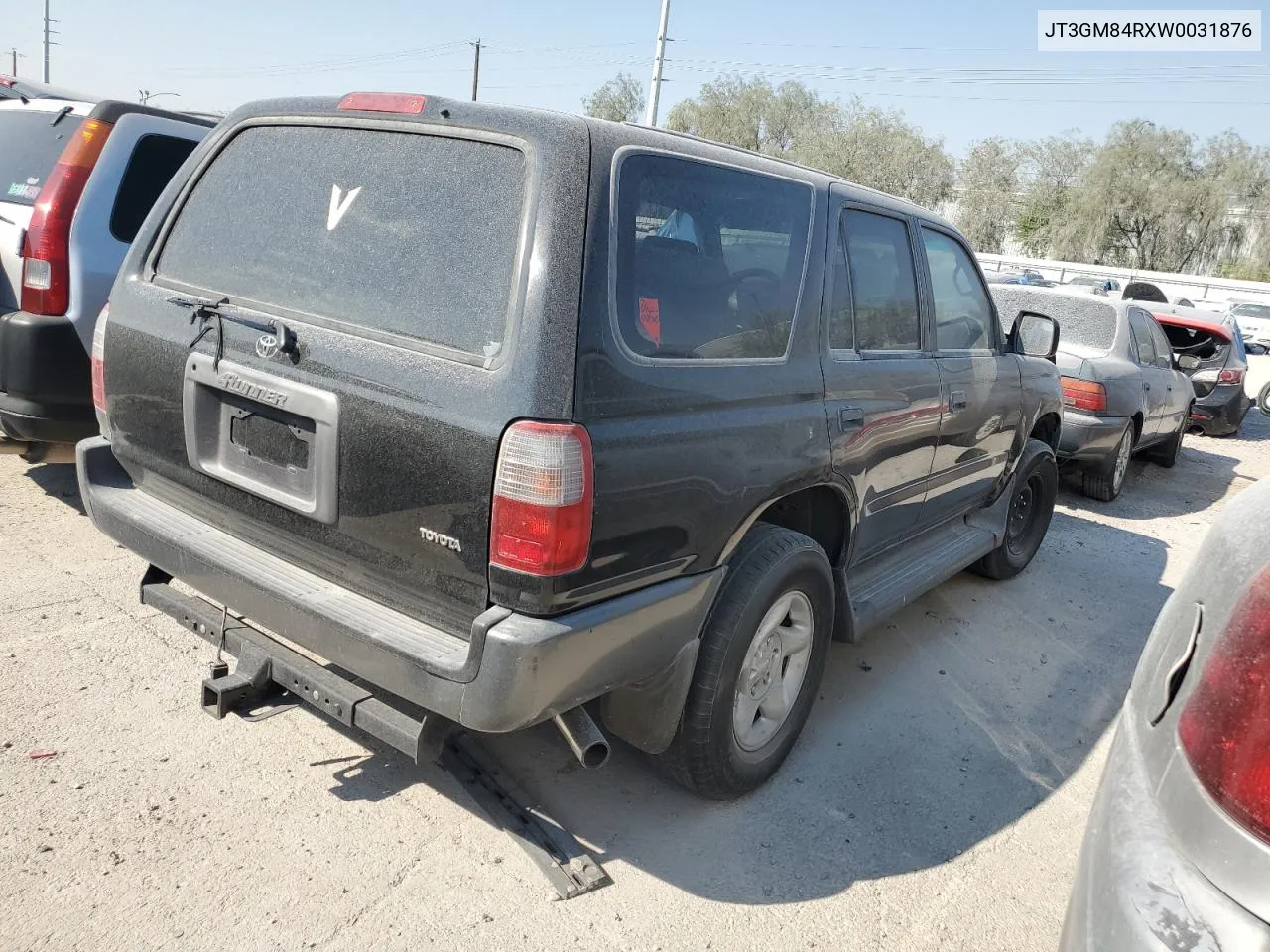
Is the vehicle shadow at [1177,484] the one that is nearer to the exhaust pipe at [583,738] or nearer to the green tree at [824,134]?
the exhaust pipe at [583,738]

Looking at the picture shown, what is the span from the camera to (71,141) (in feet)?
15.3

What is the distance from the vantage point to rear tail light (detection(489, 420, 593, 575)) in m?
2.20

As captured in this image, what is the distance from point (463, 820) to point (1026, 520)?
411 cm

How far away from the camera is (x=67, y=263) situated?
14.5 ft

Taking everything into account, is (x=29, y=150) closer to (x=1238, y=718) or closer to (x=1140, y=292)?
(x=1238, y=718)

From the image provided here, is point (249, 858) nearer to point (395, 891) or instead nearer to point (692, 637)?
point (395, 891)

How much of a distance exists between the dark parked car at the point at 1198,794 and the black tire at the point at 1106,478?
6.64 m

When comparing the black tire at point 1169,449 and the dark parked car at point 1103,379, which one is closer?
the dark parked car at point 1103,379

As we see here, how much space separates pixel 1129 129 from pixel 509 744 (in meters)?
58.3

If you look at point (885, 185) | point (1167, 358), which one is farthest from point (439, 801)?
point (885, 185)

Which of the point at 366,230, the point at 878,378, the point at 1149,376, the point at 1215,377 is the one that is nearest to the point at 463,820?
the point at 366,230

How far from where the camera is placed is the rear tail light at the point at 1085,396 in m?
7.64

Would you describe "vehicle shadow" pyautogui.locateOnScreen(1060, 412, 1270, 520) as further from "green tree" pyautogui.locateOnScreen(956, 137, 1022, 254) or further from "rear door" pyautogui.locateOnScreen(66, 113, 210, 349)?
"green tree" pyautogui.locateOnScreen(956, 137, 1022, 254)

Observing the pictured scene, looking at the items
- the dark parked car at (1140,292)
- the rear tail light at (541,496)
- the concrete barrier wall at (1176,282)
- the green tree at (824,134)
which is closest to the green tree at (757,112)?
the green tree at (824,134)
